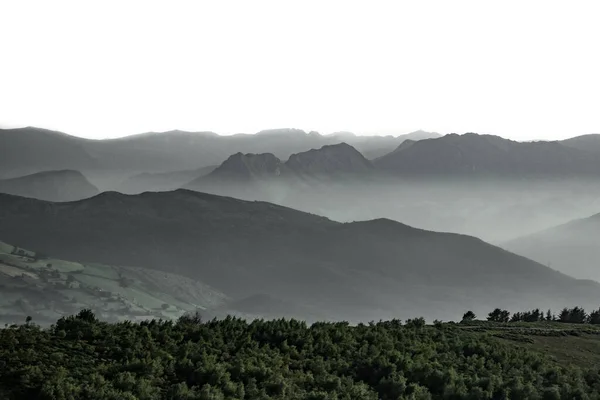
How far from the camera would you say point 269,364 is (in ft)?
130

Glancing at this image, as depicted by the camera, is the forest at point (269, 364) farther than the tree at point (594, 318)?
No

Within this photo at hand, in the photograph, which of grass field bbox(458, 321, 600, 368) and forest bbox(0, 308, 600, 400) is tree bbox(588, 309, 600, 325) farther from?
forest bbox(0, 308, 600, 400)

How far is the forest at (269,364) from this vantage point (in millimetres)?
32062

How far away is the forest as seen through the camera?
105 ft

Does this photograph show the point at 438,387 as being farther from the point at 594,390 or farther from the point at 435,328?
the point at 435,328

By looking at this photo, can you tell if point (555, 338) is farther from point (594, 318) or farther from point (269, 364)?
point (269, 364)

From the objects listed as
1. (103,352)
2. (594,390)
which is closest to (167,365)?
(103,352)

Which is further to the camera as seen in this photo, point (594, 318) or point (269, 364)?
point (594, 318)

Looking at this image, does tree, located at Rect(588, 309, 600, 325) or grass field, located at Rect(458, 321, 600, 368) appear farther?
tree, located at Rect(588, 309, 600, 325)

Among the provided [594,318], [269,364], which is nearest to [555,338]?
[594,318]

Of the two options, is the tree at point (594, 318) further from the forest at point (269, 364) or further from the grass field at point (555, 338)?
the forest at point (269, 364)

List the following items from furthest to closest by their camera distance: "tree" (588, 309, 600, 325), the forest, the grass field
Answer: "tree" (588, 309, 600, 325), the grass field, the forest

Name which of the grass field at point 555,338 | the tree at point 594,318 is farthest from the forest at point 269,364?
the tree at point 594,318

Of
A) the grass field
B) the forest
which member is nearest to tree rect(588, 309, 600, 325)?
the grass field
